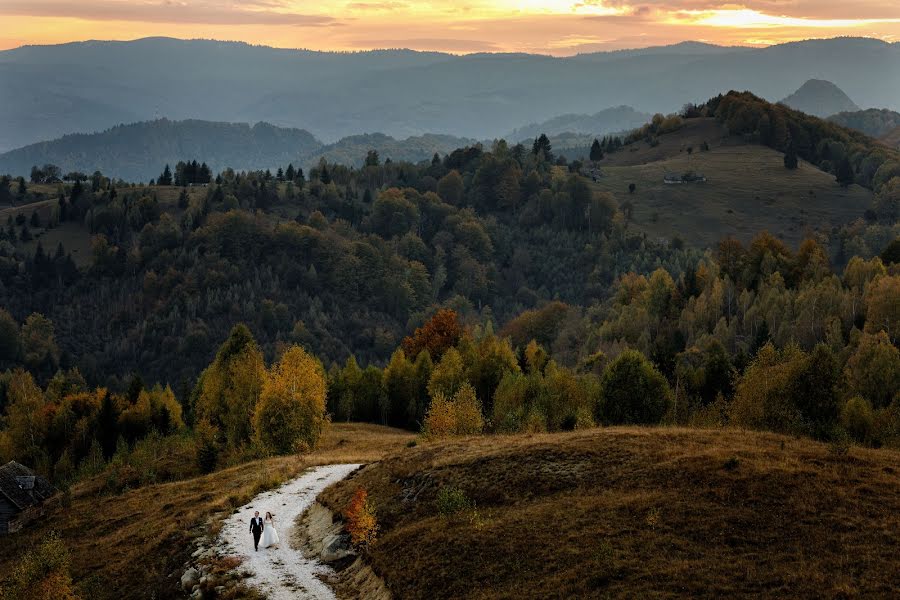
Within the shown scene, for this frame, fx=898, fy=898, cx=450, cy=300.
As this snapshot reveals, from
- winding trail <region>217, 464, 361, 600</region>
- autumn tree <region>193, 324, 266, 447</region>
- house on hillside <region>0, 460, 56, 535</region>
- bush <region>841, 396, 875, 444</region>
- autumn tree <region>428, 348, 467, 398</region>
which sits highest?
winding trail <region>217, 464, 361, 600</region>

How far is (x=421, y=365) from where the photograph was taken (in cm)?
11762

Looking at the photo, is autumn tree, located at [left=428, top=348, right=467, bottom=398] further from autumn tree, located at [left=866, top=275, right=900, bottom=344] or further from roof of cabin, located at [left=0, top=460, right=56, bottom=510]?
autumn tree, located at [left=866, top=275, right=900, bottom=344]

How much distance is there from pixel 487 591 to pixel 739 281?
135480 millimetres

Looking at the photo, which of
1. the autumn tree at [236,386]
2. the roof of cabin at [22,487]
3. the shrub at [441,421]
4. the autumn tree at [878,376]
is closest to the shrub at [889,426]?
the autumn tree at [878,376]

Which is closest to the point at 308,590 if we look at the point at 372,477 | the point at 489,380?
the point at 372,477

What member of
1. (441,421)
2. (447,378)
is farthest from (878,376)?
(441,421)

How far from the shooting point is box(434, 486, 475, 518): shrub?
41062mm

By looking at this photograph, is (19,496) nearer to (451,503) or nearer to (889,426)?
(451,503)

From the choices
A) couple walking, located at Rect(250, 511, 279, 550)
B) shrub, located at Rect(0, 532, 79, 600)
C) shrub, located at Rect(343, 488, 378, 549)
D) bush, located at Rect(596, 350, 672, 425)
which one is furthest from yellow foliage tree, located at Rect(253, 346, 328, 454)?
shrub, located at Rect(0, 532, 79, 600)

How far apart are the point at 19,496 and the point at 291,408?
29.9 metres

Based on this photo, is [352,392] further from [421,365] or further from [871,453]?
[871,453]

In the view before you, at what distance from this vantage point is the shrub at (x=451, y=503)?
41.1m

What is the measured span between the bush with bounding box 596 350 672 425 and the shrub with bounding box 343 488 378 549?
45.5 meters

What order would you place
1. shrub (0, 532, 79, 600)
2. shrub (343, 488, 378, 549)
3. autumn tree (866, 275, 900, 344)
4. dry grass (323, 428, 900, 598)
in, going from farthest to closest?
1. autumn tree (866, 275, 900, 344)
2. shrub (343, 488, 378, 549)
3. shrub (0, 532, 79, 600)
4. dry grass (323, 428, 900, 598)
